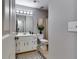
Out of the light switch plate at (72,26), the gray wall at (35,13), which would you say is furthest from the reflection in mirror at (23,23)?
the light switch plate at (72,26)

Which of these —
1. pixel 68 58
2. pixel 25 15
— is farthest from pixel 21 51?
pixel 68 58

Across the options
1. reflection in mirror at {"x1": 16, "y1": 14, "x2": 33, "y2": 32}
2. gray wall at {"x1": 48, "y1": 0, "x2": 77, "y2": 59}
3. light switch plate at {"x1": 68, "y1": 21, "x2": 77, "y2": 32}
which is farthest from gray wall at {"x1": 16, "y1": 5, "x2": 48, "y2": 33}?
light switch plate at {"x1": 68, "y1": 21, "x2": 77, "y2": 32}

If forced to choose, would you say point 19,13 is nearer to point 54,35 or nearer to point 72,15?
point 54,35

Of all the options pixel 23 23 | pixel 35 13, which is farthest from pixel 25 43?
pixel 35 13

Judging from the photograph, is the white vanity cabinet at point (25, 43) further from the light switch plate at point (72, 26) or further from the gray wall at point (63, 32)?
the light switch plate at point (72, 26)

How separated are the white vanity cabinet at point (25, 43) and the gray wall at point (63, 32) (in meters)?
2.67

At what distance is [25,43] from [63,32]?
3121 millimetres

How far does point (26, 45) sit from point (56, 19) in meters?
3.02

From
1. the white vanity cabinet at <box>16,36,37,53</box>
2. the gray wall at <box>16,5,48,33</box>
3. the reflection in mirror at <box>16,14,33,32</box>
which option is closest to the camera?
the white vanity cabinet at <box>16,36,37,53</box>

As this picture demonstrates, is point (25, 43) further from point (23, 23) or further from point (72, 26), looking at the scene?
point (72, 26)

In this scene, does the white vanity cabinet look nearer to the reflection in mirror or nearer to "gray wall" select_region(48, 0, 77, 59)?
the reflection in mirror

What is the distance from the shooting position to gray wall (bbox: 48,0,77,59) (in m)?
1.28

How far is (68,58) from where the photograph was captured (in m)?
1.37

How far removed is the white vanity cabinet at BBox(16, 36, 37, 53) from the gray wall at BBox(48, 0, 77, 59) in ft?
8.75
